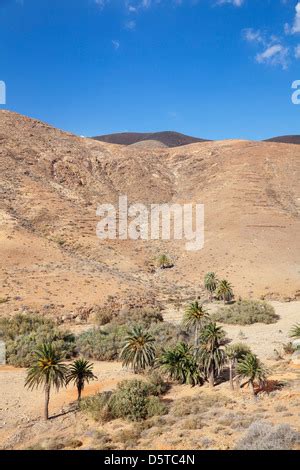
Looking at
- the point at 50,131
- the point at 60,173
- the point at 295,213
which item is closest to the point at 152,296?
the point at 295,213

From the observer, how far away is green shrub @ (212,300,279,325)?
133 feet

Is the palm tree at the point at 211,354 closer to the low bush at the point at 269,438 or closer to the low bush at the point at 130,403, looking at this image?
the low bush at the point at 130,403

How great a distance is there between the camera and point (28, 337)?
31172 millimetres

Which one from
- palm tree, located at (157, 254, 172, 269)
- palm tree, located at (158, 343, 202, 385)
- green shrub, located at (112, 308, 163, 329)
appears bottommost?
palm tree, located at (158, 343, 202, 385)

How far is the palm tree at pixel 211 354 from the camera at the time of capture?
24.0 metres

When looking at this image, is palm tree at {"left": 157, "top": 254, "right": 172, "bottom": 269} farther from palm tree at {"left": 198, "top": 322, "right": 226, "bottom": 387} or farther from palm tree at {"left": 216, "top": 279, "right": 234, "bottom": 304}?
palm tree at {"left": 198, "top": 322, "right": 226, "bottom": 387}

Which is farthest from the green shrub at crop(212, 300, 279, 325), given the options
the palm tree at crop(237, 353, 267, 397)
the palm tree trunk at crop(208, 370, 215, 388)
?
the palm tree at crop(237, 353, 267, 397)

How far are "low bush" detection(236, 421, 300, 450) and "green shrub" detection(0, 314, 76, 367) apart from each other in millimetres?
15759

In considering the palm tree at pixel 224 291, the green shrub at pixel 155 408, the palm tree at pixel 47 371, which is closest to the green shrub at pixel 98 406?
the palm tree at pixel 47 371

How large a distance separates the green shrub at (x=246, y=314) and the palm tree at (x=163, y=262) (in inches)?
697

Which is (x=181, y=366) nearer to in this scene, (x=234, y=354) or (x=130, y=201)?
(x=234, y=354)

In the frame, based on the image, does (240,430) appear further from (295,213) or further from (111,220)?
(295,213)

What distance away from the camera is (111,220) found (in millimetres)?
72375

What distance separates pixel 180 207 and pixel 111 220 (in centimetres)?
1600
